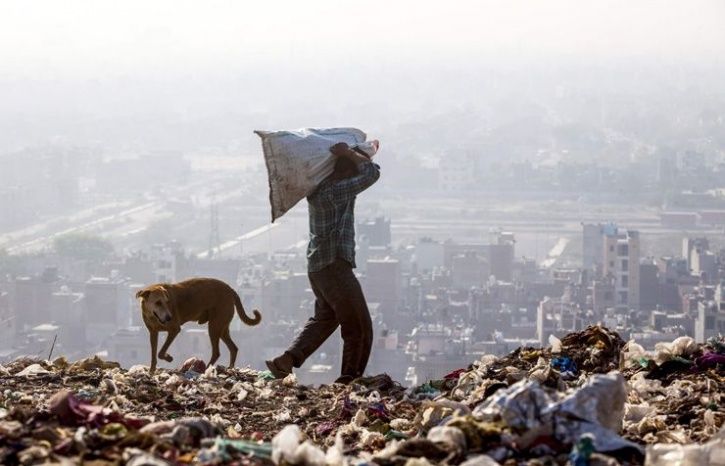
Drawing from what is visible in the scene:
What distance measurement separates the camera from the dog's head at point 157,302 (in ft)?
25.9

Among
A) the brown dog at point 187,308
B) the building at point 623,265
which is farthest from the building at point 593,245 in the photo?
the brown dog at point 187,308

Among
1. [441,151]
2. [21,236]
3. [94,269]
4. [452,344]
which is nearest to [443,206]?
[441,151]

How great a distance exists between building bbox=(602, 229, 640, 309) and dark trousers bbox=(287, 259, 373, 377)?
45.9m

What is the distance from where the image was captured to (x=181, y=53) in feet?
584

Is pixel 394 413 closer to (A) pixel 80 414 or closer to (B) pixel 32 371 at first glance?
(A) pixel 80 414

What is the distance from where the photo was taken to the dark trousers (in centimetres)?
777

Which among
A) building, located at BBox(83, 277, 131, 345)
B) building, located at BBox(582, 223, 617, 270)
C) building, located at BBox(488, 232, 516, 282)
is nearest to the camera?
building, located at BBox(83, 277, 131, 345)

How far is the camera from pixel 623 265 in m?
60.8

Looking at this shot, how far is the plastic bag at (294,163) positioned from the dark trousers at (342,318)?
1.38 feet

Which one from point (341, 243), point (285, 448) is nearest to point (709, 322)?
point (341, 243)

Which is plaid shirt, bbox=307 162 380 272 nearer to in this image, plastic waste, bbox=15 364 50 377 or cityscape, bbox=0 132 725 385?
plastic waste, bbox=15 364 50 377

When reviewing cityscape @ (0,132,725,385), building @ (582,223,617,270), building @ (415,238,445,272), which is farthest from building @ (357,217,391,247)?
building @ (582,223,617,270)

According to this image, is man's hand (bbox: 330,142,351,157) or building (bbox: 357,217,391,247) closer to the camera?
man's hand (bbox: 330,142,351,157)

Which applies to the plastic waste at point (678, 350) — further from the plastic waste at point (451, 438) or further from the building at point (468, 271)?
the building at point (468, 271)
